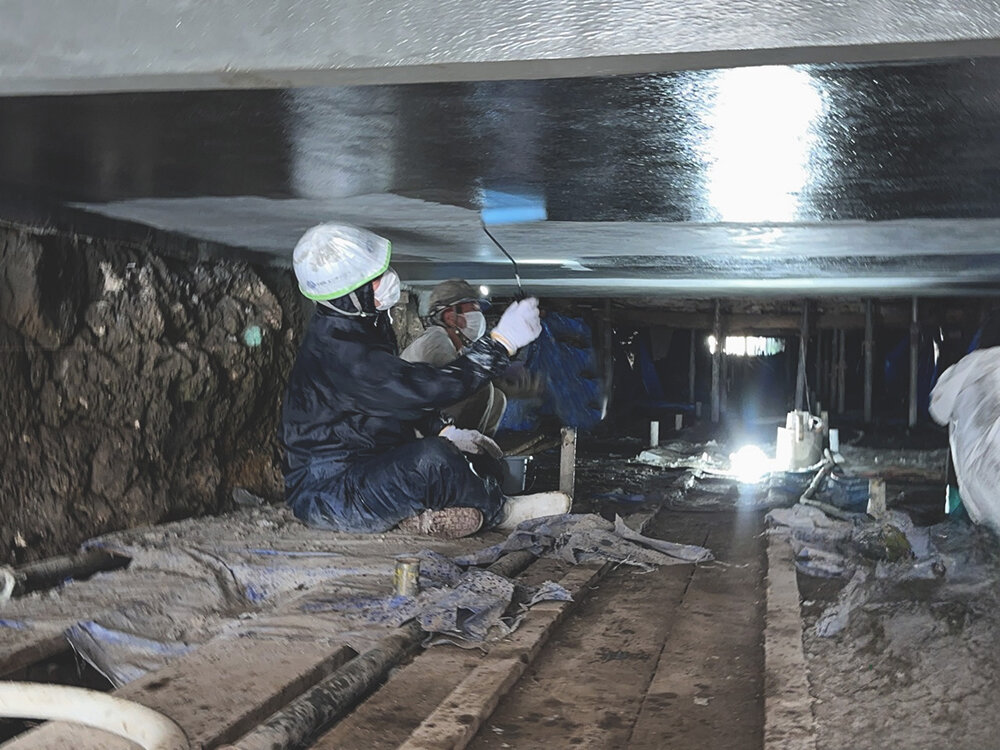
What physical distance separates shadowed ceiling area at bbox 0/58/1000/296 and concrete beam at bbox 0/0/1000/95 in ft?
0.32

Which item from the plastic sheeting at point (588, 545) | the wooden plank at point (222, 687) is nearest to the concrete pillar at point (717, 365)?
the plastic sheeting at point (588, 545)

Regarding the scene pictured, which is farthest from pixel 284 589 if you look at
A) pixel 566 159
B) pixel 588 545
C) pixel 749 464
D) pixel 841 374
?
pixel 841 374

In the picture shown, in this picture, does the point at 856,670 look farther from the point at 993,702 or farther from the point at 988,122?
the point at 988,122

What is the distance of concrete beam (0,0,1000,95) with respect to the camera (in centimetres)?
172

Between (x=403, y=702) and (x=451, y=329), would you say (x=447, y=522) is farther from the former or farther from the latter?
(x=403, y=702)

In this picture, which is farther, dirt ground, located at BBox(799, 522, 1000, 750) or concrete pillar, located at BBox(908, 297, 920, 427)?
concrete pillar, located at BBox(908, 297, 920, 427)

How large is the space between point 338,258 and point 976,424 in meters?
2.78

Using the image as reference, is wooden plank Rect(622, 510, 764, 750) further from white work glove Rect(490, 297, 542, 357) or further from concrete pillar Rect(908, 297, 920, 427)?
concrete pillar Rect(908, 297, 920, 427)

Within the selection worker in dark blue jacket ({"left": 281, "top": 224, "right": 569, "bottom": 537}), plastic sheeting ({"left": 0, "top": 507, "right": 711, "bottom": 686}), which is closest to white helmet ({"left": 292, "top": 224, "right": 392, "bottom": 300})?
worker in dark blue jacket ({"left": 281, "top": 224, "right": 569, "bottom": 537})

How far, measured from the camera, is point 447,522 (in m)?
4.36

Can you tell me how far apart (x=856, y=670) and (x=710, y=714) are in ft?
1.80

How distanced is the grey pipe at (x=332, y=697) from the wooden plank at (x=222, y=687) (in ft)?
0.32

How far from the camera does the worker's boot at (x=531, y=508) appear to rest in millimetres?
4590

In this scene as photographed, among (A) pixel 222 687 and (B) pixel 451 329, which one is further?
(B) pixel 451 329
